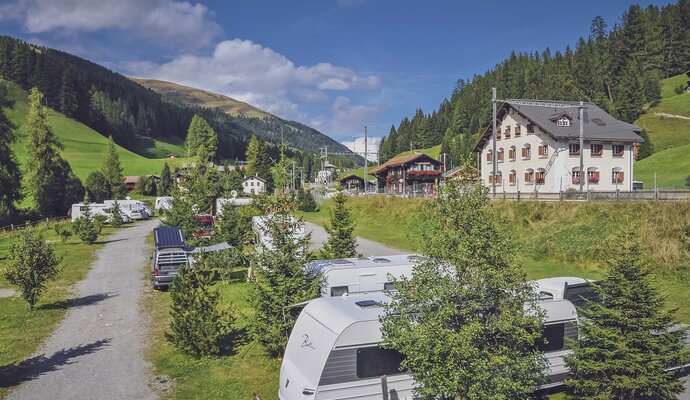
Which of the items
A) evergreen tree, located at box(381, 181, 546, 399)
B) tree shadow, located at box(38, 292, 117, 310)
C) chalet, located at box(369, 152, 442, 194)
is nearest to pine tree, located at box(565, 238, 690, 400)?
evergreen tree, located at box(381, 181, 546, 399)

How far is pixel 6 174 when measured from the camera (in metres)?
50.2

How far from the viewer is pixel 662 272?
2128 cm

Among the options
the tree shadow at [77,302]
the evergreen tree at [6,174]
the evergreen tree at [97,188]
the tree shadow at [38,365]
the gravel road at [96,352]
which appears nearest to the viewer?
the gravel road at [96,352]

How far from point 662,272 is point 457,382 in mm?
18552

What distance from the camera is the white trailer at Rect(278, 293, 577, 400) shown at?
9.25 meters

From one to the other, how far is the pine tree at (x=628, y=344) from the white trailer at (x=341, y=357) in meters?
0.93

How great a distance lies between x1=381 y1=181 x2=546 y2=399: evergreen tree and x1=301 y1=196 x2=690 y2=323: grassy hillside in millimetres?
8620

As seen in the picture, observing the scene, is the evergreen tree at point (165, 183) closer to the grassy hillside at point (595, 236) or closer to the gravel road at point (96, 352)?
the grassy hillside at point (595, 236)

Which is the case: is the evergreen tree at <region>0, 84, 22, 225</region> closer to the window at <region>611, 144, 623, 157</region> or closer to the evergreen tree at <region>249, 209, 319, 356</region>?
the evergreen tree at <region>249, 209, 319, 356</region>

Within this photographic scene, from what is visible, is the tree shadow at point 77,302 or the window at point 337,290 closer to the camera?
the window at point 337,290

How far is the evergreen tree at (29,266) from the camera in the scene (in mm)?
18391

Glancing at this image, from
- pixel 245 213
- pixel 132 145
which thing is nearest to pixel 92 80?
pixel 132 145

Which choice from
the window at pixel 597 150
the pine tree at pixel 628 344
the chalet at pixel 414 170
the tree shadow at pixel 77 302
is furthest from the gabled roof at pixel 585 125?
the tree shadow at pixel 77 302

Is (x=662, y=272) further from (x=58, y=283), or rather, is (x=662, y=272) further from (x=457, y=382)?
(x=58, y=283)
